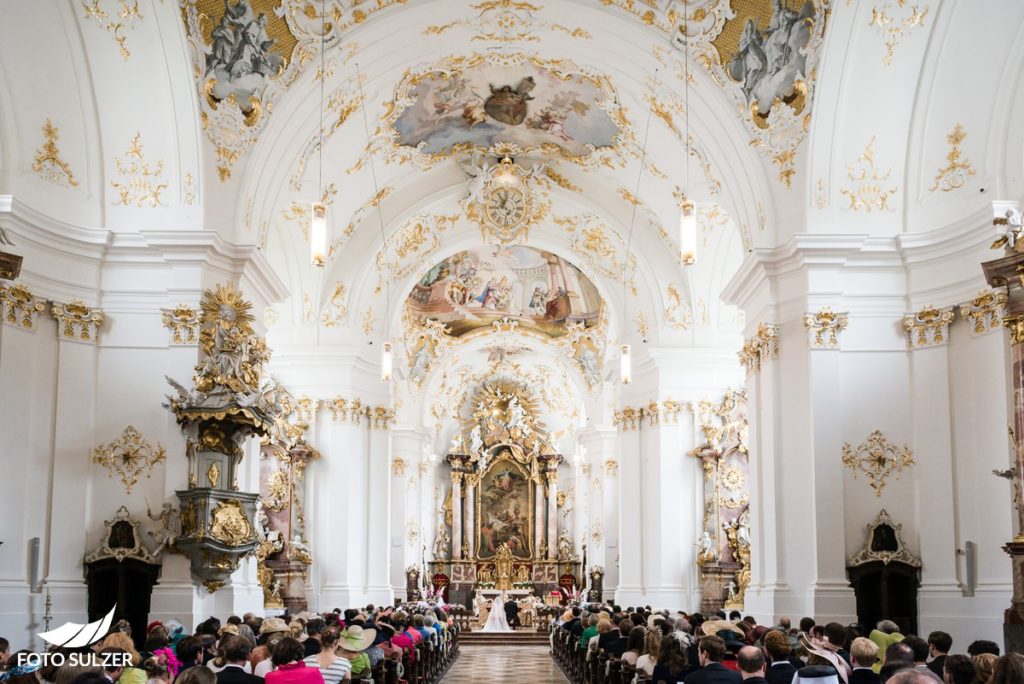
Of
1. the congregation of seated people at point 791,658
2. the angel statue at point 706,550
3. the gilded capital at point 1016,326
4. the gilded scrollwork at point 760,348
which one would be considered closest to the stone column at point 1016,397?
the gilded capital at point 1016,326

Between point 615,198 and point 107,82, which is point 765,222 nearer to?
point 615,198

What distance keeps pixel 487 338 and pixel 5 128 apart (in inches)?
847

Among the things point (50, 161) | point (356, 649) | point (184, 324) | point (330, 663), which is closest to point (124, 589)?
point (184, 324)

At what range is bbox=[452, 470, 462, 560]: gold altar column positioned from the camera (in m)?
40.5

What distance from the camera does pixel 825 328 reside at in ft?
53.2

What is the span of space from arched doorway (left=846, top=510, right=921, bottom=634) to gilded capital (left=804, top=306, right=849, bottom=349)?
230cm

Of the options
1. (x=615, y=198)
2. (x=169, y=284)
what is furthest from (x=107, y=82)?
(x=615, y=198)

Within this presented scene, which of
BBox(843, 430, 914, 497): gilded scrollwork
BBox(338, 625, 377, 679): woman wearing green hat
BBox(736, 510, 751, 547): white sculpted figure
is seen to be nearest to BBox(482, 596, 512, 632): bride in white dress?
BBox(736, 510, 751, 547): white sculpted figure

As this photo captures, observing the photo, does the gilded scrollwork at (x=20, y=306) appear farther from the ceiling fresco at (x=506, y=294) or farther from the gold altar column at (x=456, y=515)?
the gold altar column at (x=456, y=515)

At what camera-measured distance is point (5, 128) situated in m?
14.8

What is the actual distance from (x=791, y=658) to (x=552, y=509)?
3147cm

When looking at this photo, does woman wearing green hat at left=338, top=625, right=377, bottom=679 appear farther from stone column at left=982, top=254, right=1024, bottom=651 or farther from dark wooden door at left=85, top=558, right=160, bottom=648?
stone column at left=982, top=254, right=1024, bottom=651

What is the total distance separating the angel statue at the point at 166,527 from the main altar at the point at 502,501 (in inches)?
980

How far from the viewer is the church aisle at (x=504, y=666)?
19.5 metres
